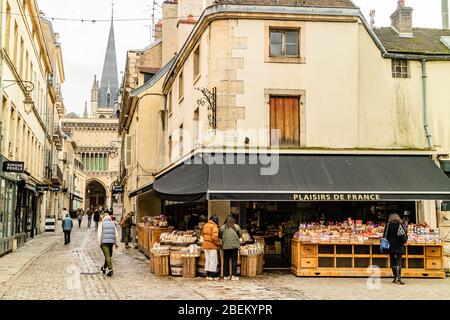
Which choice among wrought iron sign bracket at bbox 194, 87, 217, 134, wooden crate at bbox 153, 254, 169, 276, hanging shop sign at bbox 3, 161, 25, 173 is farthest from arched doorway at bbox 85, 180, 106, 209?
wooden crate at bbox 153, 254, 169, 276

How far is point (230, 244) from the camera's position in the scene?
13.5 metres

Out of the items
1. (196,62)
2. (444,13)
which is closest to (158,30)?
(444,13)

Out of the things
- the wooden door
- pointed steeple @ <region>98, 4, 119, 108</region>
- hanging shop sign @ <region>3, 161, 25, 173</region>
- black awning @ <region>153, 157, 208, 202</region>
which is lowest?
black awning @ <region>153, 157, 208, 202</region>

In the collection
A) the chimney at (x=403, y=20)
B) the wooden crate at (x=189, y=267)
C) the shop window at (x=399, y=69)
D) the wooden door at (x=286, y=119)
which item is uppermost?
the chimney at (x=403, y=20)

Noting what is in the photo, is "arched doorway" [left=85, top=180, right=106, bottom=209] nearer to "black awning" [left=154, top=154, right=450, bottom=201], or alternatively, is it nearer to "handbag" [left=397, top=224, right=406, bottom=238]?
"black awning" [left=154, top=154, right=450, bottom=201]

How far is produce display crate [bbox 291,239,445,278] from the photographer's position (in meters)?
14.1

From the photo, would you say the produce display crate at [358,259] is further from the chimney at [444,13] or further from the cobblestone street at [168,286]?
the chimney at [444,13]

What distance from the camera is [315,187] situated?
1430 centimetres

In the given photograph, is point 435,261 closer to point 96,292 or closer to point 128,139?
point 96,292

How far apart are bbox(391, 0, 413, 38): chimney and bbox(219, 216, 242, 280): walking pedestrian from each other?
9.81m

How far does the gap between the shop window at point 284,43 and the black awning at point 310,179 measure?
2.94m

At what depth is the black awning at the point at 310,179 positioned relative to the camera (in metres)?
14.0

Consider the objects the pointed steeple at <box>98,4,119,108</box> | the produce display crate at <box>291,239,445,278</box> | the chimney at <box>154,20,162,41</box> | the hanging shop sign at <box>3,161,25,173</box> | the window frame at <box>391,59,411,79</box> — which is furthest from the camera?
the pointed steeple at <box>98,4,119,108</box>

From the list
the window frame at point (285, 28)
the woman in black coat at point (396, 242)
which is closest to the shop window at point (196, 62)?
the window frame at point (285, 28)
